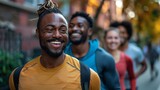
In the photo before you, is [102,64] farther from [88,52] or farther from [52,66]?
[52,66]

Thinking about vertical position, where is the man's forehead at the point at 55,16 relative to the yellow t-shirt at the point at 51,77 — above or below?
above

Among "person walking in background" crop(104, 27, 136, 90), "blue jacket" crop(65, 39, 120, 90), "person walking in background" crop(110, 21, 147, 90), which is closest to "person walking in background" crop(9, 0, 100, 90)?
"blue jacket" crop(65, 39, 120, 90)

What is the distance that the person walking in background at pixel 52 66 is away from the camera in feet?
8.46

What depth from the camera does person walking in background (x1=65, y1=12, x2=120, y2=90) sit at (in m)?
3.71

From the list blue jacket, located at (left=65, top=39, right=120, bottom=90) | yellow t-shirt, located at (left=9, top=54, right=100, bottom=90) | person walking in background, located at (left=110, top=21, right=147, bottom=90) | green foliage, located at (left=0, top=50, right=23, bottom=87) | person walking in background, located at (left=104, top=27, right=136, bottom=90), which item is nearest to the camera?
yellow t-shirt, located at (left=9, top=54, right=100, bottom=90)

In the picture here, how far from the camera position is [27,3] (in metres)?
21.6

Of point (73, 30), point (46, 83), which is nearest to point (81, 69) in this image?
point (46, 83)

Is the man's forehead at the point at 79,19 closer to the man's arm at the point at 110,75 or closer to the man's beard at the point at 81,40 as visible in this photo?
the man's beard at the point at 81,40

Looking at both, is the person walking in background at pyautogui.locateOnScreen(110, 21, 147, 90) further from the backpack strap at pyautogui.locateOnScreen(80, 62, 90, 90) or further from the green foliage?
the backpack strap at pyautogui.locateOnScreen(80, 62, 90, 90)

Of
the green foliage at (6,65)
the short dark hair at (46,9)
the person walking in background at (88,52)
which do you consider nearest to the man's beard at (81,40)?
the person walking in background at (88,52)

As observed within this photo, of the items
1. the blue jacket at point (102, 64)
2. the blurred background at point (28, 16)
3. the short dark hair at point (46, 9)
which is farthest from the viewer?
the blurred background at point (28, 16)

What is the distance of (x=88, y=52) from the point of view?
382 centimetres

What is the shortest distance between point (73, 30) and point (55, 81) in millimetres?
1232

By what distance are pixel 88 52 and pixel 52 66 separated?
1.20 metres
